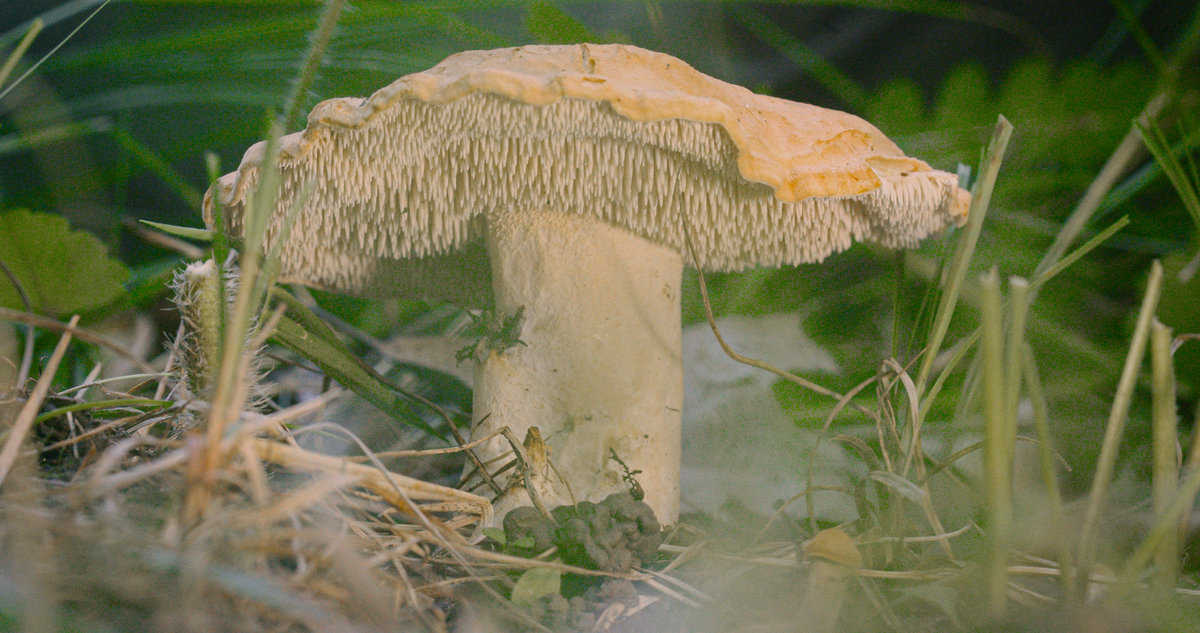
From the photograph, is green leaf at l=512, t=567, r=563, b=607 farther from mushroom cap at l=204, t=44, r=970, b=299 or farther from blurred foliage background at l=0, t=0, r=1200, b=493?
blurred foliage background at l=0, t=0, r=1200, b=493

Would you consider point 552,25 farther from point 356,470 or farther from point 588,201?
point 356,470

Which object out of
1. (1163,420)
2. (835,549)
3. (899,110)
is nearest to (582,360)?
(835,549)

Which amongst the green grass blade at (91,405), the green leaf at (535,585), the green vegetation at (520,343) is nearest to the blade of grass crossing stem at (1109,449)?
the green vegetation at (520,343)

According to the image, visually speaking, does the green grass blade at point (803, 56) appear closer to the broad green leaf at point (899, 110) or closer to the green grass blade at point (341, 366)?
the broad green leaf at point (899, 110)

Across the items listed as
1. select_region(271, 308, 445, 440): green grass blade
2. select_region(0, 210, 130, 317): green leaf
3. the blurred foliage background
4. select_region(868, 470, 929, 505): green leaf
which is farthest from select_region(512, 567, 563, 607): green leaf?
select_region(0, 210, 130, 317): green leaf

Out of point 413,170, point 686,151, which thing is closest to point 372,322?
point 413,170
